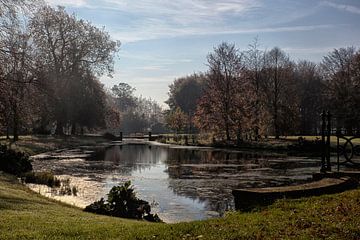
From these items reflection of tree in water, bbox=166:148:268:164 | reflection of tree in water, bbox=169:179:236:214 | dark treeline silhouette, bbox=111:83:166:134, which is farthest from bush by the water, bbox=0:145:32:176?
dark treeline silhouette, bbox=111:83:166:134

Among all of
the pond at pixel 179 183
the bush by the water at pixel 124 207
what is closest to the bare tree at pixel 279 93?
the pond at pixel 179 183

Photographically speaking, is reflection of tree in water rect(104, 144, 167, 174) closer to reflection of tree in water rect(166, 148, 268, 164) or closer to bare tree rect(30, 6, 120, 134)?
reflection of tree in water rect(166, 148, 268, 164)

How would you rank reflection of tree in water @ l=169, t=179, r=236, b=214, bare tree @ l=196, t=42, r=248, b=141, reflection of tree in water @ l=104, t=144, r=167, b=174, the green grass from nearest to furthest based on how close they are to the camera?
the green grass
reflection of tree in water @ l=169, t=179, r=236, b=214
reflection of tree in water @ l=104, t=144, r=167, b=174
bare tree @ l=196, t=42, r=248, b=141

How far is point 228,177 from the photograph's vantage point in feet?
78.3

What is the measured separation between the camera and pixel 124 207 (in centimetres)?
1362

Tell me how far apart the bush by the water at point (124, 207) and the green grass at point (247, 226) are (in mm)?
3546

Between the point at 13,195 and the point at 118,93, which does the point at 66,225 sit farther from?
the point at 118,93

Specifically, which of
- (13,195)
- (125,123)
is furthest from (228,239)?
(125,123)

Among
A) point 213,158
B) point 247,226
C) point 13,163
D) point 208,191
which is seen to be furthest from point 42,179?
point 213,158

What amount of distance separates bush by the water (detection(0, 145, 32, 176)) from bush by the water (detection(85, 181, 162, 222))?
11124 mm

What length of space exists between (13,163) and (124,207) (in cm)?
1240

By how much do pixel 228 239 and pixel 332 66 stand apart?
82.1 m

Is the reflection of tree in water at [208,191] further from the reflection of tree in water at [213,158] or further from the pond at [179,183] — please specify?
the reflection of tree in water at [213,158]

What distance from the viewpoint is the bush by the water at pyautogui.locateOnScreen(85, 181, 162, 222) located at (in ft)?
44.1
